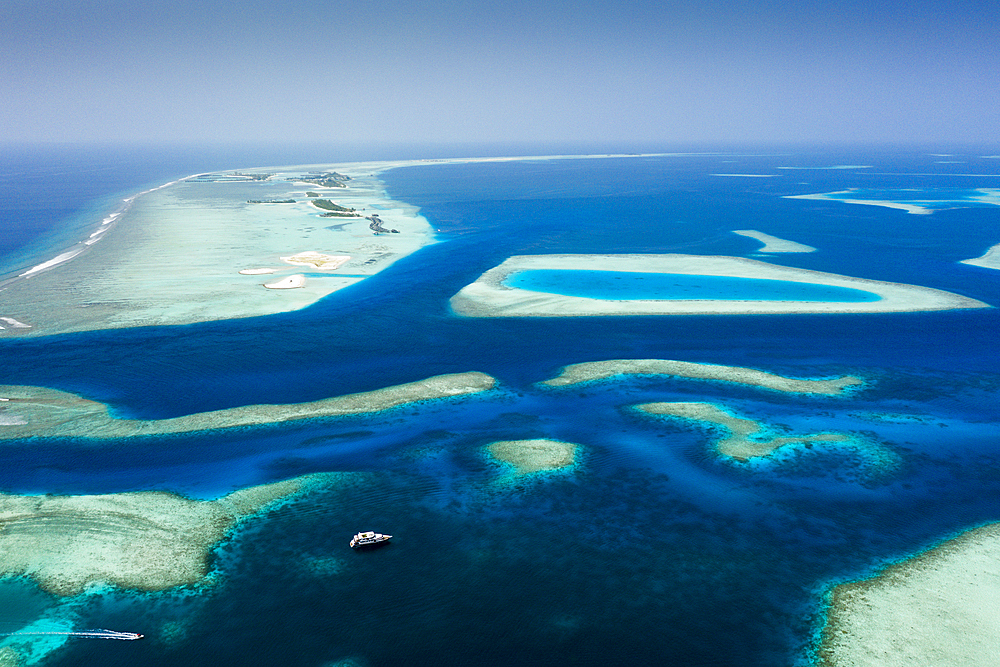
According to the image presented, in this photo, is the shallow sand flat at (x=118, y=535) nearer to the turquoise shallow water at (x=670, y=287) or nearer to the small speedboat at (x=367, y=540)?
the small speedboat at (x=367, y=540)

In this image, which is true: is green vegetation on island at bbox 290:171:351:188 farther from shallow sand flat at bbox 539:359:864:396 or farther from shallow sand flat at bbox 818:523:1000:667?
shallow sand flat at bbox 818:523:1000:667

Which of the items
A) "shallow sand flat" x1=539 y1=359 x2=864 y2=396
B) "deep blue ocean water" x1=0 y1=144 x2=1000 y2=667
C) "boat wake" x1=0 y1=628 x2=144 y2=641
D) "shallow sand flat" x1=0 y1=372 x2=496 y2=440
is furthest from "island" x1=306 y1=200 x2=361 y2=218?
"boat wake" x1=0 y1=628 x2=144 y2=641

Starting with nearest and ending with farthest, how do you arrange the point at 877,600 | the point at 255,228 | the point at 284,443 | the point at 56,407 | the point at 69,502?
the point at 877,600 → the point at 69,502 → the point at 284,443 → the point at 56,407 → the point at 255,228

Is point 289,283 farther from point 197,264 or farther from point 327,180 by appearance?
point 327,180

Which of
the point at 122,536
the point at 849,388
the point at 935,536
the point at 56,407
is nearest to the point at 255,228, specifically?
the point at 56,407

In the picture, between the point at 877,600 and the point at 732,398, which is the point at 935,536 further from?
the point at 732,398

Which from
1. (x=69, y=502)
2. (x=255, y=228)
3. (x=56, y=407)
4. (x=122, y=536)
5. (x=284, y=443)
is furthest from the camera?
(x=255, y=228)

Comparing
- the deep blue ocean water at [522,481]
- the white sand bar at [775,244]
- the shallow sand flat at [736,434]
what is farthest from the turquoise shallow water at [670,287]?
the shallow sand flat at [736,434]
